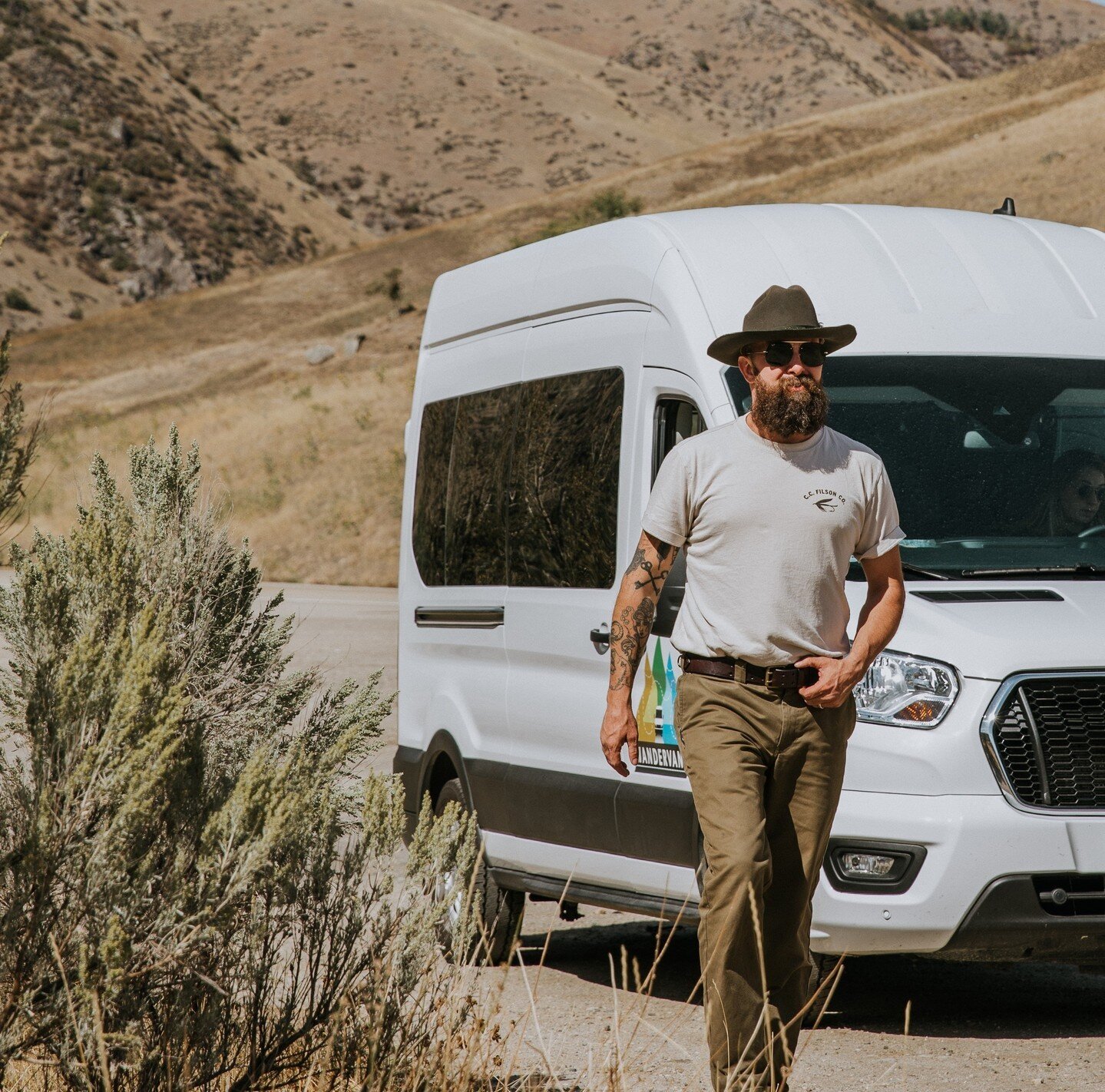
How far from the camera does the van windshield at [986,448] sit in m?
6.33

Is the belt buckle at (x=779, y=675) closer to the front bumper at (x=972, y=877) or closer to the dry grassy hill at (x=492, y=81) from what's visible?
the front bumper at (x=972, y=877)

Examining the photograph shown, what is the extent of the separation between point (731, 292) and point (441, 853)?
277 cm

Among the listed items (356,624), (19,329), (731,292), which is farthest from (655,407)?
(19,329)

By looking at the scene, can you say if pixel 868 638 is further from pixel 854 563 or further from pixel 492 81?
pixel 492 81

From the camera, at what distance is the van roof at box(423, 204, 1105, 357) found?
668cm

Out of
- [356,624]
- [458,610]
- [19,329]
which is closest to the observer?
[458,610]

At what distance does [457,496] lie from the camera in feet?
27.7

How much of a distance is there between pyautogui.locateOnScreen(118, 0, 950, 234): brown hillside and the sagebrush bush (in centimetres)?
11384

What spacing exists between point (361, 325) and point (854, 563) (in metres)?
62.0

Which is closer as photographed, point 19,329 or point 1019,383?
point 1019,383

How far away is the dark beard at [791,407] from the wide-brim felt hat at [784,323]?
13 cm

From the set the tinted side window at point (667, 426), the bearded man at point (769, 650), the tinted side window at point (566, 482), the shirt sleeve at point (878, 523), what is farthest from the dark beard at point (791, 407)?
the tinted side window at point (566, 482)

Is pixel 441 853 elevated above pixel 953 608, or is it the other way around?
pixel 953 608

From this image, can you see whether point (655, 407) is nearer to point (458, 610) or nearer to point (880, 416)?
point (880, 416)
